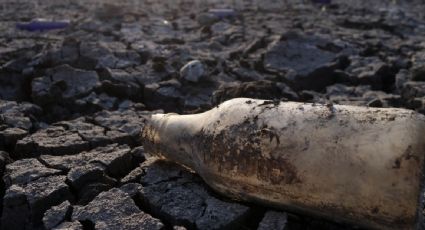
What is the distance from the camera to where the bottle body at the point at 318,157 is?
1.39m

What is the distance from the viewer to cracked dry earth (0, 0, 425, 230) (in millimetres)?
1822

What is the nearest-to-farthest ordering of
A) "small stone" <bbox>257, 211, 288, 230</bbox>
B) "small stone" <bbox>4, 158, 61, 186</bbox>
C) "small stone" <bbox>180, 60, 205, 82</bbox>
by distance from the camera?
"small stone" <bbox>257, 211, 288, 230</bbox>
"small stone" <bbox>4, 158, 61, 186</bbox>
"small stone" <bbox>180, 60, 205, 82</bbox>

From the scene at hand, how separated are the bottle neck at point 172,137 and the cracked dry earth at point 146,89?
0.10 meters

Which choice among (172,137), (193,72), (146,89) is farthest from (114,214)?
(193,72)

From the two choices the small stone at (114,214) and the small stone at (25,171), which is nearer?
the small stone at (114,214)

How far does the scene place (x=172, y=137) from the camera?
198 cm

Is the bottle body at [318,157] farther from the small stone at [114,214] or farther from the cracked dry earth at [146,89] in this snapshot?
the small stone at [114,214]

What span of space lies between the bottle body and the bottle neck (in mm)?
25

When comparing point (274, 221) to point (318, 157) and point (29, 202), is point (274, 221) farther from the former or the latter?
point (29, 202)

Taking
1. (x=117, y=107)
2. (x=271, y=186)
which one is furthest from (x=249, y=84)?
(x=271, y=186)

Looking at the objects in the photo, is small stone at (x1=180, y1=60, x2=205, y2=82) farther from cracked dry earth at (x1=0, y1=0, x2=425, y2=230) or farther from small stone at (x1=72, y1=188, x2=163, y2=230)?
small stone at (x1=72, y1=188, x2=163, y2=230)

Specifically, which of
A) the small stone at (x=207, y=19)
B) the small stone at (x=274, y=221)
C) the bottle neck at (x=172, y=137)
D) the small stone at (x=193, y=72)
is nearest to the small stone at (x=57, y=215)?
the bottle neck at (x=172, y=137)

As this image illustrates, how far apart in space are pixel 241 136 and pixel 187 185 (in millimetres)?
404

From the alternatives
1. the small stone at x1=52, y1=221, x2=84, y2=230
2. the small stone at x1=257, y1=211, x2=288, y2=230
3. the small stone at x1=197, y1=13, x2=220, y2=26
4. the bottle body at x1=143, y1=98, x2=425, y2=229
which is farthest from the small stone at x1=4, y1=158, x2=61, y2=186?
the small stone at x1=197, y1=13, x2=220, y2=26
